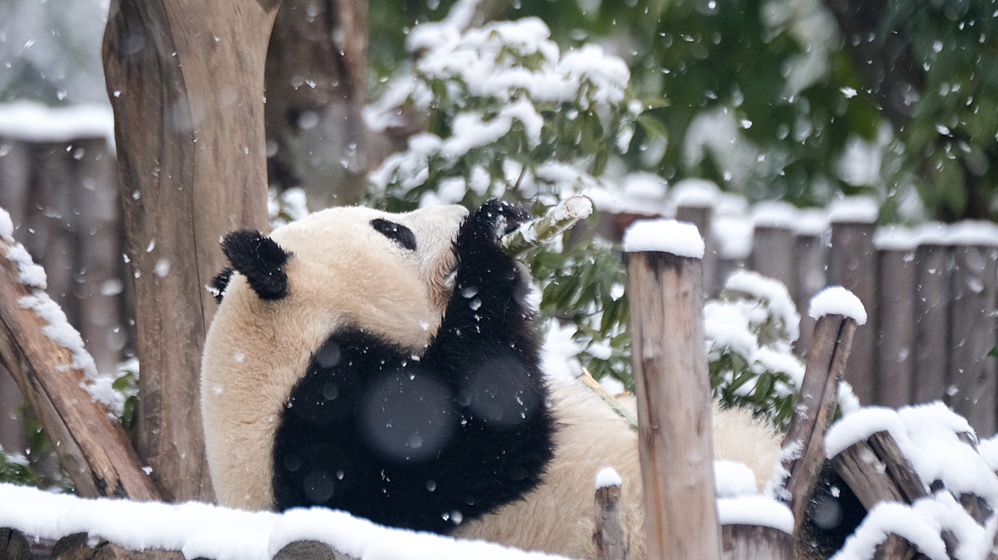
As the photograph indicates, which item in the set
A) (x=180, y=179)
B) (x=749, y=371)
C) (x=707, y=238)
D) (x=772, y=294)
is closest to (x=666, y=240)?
(x=180, y=179)

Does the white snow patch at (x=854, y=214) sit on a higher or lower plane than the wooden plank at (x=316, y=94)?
lower

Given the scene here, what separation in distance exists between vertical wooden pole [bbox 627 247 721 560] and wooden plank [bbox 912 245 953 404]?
298cm

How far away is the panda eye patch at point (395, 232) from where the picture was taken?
1.57 metres

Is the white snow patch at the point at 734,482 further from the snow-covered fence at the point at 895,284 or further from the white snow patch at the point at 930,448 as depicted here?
the snow-covered fence at the point at 895,284

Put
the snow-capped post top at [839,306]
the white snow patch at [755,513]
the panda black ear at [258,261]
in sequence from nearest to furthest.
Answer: the white snow patch at [755,513] < the snow-capped post top at [839,306] < the panda black ear at [258,261]

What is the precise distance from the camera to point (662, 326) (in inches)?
29.0

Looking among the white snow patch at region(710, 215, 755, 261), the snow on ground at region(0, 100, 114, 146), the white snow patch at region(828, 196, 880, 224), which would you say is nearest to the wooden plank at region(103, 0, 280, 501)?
the snow on ground at region(0, 100, 114, 146)

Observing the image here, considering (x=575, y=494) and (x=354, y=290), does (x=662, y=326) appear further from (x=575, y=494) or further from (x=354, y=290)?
(x=354, y=290)

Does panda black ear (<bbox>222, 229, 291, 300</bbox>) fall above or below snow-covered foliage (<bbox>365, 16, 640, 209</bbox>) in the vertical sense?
below

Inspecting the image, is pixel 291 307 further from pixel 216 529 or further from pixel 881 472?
pixel 881 472

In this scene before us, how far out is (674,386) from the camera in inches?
29.2

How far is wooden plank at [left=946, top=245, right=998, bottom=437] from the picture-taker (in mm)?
3293

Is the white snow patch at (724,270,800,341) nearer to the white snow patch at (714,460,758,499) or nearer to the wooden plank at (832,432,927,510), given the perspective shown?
the wooden plank at (832,432,927,510)

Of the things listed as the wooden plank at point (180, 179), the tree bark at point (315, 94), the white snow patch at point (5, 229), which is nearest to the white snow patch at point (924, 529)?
the wooden plank at point (180, 179)
